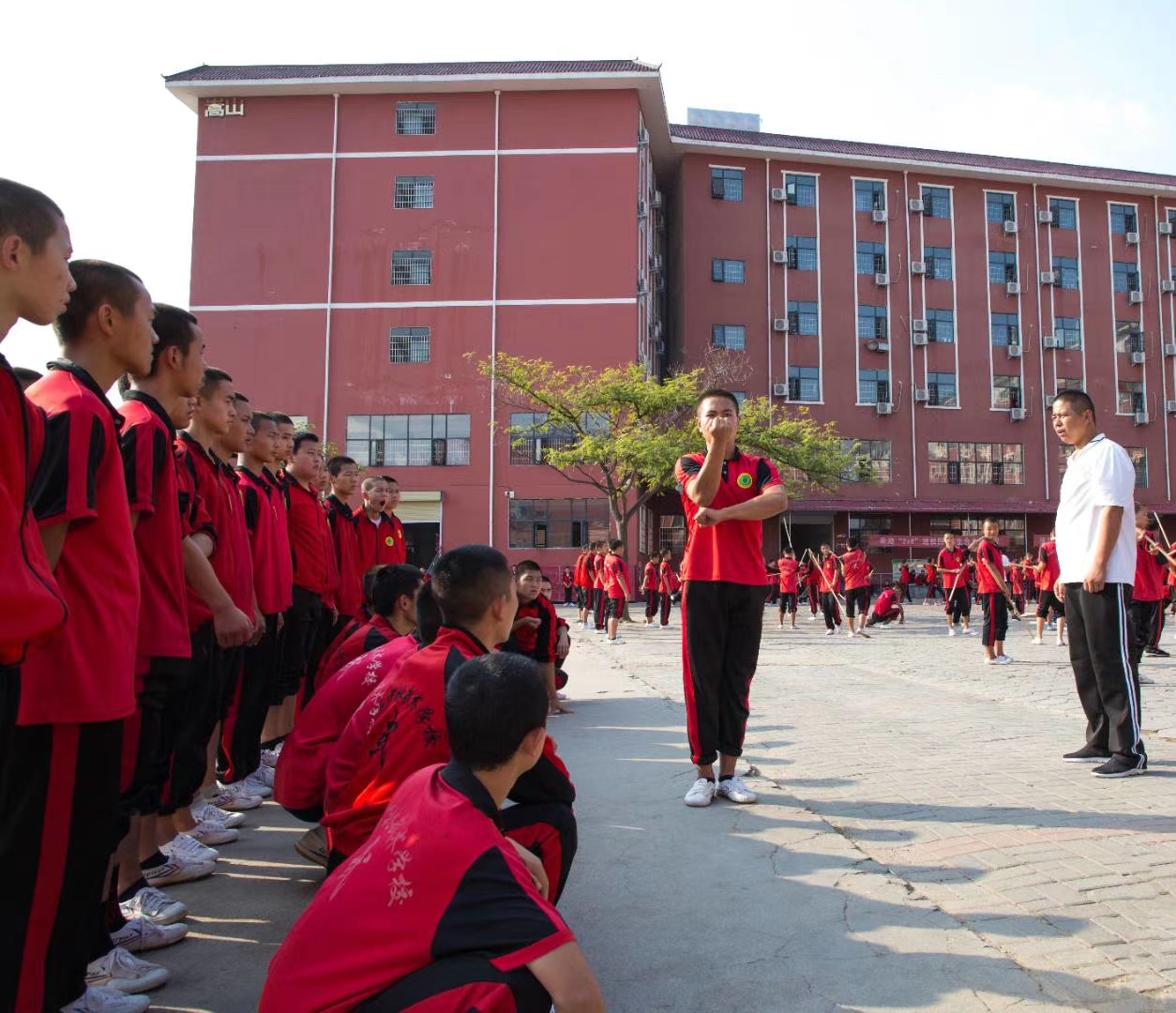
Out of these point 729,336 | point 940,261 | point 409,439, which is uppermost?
point 940,261

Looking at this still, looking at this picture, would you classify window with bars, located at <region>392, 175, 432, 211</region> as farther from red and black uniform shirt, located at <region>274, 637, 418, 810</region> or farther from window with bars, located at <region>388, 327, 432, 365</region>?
red and black uniform shirt, located at <region>274, 637, 418, 810</region>

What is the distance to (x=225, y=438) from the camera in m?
4.52

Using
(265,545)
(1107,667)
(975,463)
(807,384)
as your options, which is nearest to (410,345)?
(807,384)

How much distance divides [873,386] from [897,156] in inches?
384

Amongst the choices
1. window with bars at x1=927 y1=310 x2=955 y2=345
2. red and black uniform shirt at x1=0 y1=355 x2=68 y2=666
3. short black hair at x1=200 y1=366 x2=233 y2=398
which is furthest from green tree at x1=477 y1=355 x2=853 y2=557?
red and black uniform shirt at x1=0 y1=355 x2=68 y2=666

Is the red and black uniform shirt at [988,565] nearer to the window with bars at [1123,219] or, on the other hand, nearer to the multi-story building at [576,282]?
the multi-story building at [576,282]

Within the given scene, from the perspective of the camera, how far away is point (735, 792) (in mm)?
4375

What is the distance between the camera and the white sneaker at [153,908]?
294 cm

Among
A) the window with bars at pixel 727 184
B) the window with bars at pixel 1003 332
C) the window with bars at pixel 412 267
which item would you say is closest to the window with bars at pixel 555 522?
the window with bars at pixel 412 267

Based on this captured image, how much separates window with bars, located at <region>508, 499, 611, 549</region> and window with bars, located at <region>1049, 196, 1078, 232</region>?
2444 centimetres

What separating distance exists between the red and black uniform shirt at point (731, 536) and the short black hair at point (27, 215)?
119 inches

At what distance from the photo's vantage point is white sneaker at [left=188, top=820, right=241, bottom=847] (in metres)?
3.92

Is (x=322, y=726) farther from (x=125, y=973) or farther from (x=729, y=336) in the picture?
(x=729, y=336)

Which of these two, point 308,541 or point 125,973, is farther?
point 308,541
